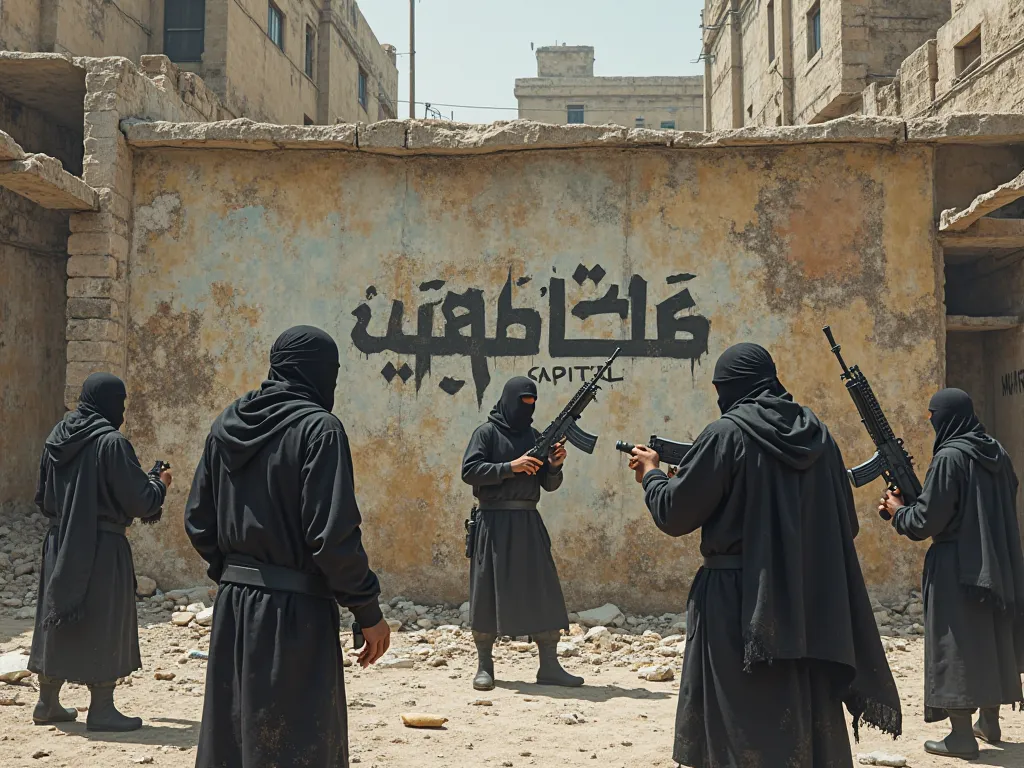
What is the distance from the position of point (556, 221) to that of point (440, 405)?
1730 millimetres

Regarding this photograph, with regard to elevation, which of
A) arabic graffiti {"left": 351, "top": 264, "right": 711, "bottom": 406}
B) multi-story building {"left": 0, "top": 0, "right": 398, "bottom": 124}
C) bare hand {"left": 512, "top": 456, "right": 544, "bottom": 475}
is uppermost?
multi-story building {"left": 0, "top": 0, "right": 398, "bottom": 124}

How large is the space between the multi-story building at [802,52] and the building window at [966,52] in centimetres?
350

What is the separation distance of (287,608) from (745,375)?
1564 millimetres

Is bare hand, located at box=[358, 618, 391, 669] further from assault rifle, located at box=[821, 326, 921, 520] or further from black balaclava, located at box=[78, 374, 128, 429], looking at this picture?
black balaclava, located at box=[78, 374, 128, 429]

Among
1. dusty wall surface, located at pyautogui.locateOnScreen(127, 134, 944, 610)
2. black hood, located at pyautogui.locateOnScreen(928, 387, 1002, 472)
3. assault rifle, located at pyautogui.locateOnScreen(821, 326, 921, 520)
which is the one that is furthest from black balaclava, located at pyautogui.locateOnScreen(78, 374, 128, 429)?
black hood, located at pyautogui.locateOnScreen(928, 387, 1002, 472)

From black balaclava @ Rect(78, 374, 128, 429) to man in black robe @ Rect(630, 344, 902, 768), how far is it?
286 centimetres

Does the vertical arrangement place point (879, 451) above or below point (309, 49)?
below

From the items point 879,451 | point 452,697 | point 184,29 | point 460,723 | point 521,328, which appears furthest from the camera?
point 184,29

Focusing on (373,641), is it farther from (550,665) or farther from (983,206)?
(983,206)

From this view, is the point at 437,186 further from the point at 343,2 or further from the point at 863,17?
the point at 343,2

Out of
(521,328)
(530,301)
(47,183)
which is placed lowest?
(521,328)

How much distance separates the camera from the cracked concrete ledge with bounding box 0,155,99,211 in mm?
6707

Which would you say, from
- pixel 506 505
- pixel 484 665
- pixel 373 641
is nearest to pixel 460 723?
pixel 484 665

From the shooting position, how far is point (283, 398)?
2896 millimetres
